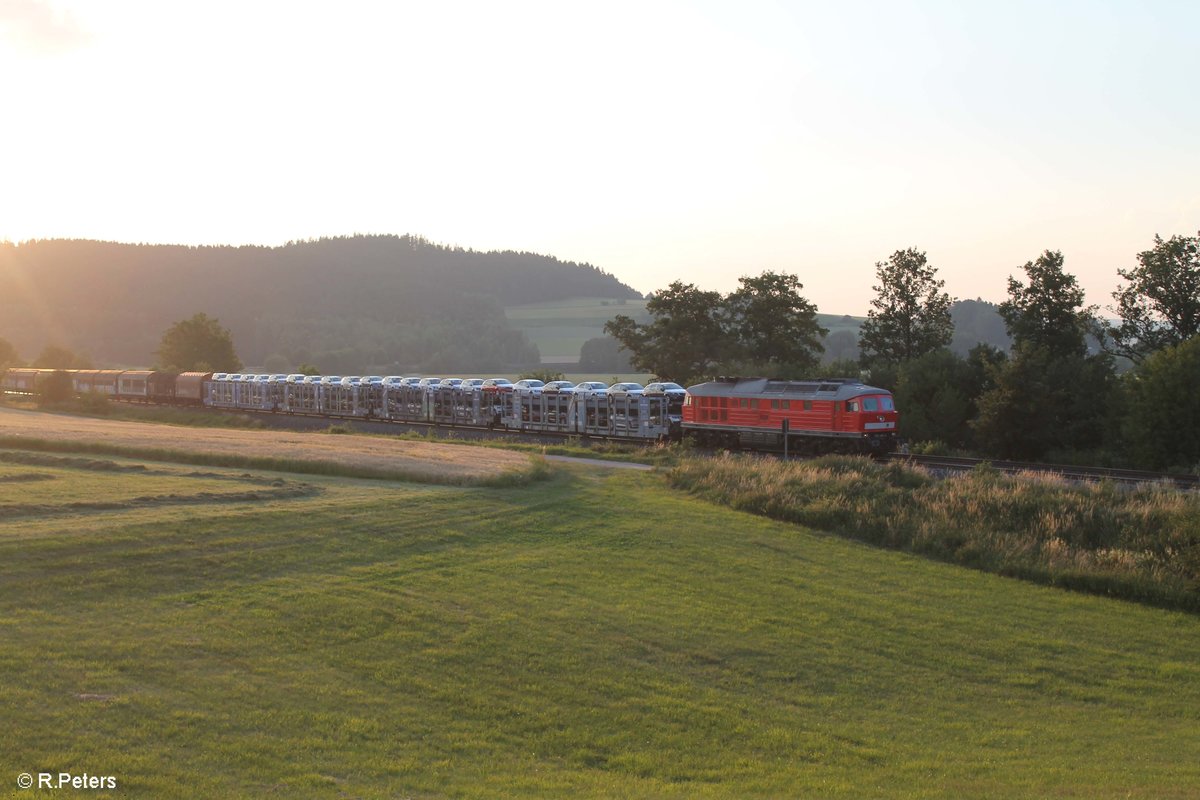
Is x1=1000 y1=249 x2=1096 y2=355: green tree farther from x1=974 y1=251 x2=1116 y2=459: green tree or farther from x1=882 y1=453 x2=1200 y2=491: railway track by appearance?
x1=882 y1=453 x2=1200 y2=491: railway track

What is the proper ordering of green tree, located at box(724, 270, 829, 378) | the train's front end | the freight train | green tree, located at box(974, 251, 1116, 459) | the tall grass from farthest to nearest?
green tree, located at box(724, 270, 829, 378) < green tree, located at box(974, 251, 1116, 459) < the freight train < the train's front end < the tall grass

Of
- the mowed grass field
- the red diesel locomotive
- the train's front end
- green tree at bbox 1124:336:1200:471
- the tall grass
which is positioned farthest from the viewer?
green tree at bbox 1124:336:1200:471

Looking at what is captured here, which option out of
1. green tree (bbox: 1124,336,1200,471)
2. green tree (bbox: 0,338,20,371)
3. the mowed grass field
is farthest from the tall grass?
green tree (bbox: 0,338,20,371)

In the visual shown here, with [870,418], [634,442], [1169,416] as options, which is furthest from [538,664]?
[634,442]

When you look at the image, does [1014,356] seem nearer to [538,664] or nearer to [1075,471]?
[1075,471]

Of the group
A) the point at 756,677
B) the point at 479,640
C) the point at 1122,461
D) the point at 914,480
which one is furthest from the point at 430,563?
the point at 1122,461

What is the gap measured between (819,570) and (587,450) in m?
30.7

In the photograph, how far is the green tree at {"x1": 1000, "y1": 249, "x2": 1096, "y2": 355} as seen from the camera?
73.2 meters

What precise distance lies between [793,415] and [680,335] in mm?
44842

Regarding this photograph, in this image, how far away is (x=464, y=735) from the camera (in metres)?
15.9

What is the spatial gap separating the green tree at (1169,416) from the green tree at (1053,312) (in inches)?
740

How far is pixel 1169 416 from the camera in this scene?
53.2 metres

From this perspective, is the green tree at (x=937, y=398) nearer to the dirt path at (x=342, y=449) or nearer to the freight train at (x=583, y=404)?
the freight train at (x=583, y=404)

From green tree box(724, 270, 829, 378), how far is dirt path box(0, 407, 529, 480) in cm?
4151
